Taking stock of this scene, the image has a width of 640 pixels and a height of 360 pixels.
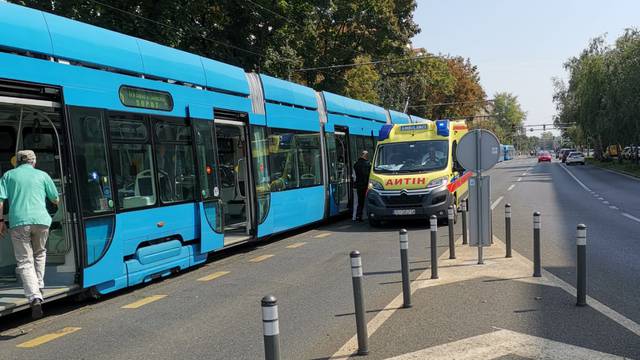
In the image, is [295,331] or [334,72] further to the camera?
[334,72]

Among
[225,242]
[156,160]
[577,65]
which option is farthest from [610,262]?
[577,65]

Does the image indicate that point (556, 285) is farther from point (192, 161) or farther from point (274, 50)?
point (274, 50)

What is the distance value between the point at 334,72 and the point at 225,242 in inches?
978

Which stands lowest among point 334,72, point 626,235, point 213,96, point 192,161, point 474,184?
point 626,235

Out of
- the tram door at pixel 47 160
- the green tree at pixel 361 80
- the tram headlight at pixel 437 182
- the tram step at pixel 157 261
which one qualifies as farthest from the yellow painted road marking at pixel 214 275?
the green tree at pixel 361 80

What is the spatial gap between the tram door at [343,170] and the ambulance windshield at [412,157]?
1.44m

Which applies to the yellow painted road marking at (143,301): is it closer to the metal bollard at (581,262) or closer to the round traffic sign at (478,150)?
the round traffic sign at (478,150)

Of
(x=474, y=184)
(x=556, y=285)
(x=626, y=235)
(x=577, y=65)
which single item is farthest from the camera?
(x=577, y=65)

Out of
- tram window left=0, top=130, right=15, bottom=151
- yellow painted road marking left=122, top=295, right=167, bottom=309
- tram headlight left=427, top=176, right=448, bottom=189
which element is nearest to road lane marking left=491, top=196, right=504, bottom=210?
tram headlight left=427, top=176, right=448, bottom=189

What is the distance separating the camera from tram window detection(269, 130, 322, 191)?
39.8 feet

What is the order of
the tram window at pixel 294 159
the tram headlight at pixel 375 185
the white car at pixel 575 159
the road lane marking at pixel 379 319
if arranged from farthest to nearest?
the white car at pixel 575 159, the tram headlight at pixel 375 185, the tram window at pixel 294 159, the road lane marking at pixel 379 319

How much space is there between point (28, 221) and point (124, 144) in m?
1.77

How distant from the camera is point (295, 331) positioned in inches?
229

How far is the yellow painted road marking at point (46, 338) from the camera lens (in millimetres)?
5640
